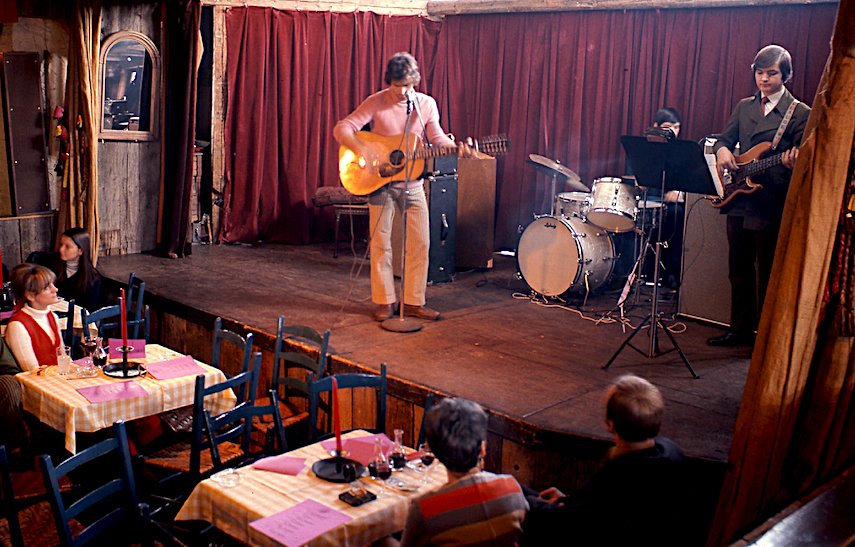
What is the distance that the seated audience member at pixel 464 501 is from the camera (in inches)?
91.3

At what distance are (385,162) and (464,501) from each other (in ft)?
11.0

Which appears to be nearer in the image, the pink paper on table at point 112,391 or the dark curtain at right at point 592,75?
the pink paper on table at point 112,391

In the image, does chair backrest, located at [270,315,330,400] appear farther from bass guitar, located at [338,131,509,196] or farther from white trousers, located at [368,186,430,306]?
bass guitar, located at [338,131,509,196]

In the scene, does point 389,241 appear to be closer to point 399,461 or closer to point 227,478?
point 399,461

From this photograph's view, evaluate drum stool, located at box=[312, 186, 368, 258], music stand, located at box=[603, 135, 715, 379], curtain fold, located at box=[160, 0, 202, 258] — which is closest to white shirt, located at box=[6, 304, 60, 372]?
music stand, located at box=[603, 135, 715, 379]

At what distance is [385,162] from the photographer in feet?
17.6

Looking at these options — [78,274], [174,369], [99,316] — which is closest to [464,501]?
[174,369]

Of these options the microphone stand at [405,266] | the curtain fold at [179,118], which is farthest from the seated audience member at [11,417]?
the curtain fold at [179,118]

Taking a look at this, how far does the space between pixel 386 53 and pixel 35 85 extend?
387cm

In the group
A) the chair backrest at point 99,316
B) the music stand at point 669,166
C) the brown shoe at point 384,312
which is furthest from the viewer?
the brown shoe at point 384,312

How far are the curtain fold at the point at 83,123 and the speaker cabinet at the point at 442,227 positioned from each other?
10.6ft

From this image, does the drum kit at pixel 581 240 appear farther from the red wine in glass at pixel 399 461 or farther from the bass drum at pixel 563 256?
the red wine in glass at pixel 399 461

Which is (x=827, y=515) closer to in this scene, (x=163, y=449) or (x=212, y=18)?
(x=163, y=449)

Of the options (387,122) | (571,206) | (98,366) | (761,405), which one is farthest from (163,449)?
(571,206)
